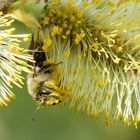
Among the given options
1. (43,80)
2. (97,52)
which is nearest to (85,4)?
(97,52)

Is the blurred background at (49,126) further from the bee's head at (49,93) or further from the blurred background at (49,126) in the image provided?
the bee's head at (49,93)

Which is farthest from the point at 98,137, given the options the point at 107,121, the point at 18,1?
the point at 18,1

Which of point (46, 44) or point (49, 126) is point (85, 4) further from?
point (49, 126)

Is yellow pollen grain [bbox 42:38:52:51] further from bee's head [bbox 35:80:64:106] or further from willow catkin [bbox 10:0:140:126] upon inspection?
bee's head [bbox 35:80:64:106]

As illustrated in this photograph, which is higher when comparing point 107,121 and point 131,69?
point 131,69

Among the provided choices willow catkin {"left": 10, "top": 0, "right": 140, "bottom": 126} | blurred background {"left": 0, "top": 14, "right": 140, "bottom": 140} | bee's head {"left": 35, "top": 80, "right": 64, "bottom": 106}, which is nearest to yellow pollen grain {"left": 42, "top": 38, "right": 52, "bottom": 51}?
willow catkin {"left": 10, "top": 0, "right": 140, "bottom": 126}

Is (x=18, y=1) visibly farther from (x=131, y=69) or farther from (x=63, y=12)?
(x=131, y=69)

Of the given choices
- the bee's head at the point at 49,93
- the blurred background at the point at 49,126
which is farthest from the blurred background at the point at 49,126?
the bee's head at the point at 49,93
